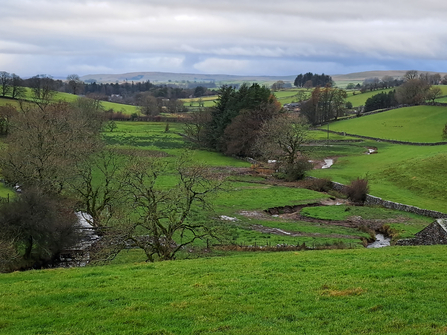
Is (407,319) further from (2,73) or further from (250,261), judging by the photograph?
(2,73)

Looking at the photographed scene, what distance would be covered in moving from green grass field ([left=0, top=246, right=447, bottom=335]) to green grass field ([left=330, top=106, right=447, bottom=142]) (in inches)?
3504

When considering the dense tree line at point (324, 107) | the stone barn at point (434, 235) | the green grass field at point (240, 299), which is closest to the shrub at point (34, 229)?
the green grass field at point (240, 299)

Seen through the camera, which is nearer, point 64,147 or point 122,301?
point 122,301

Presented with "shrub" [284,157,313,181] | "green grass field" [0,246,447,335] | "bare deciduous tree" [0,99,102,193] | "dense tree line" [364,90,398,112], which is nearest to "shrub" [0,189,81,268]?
"green grass field" [0,246,447,335]

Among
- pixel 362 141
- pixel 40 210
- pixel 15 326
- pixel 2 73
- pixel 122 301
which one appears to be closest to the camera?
pixel 15 326

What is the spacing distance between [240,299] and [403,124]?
112 metres

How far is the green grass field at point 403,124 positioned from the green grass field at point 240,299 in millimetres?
89003

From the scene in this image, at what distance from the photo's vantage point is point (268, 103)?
86.5m

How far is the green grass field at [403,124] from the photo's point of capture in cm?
10294

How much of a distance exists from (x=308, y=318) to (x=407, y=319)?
2.61m

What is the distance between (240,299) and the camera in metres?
14.0

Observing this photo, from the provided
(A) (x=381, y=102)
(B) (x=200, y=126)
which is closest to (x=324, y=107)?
(A) (x=381, y=102)

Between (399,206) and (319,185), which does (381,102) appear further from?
(399,206)

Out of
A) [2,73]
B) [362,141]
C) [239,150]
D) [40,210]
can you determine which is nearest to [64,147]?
[40,210]
